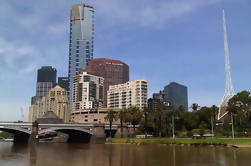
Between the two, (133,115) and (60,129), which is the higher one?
(133,115)

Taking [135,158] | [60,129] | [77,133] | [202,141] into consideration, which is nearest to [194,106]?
[77,133]

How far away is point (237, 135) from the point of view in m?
128

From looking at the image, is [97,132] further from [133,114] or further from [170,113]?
[170,113]

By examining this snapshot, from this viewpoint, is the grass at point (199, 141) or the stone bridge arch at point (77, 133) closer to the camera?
the grass at point (199, 141)

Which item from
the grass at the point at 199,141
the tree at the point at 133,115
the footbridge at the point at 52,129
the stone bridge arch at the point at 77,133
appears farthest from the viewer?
the tree at the point at 133,115

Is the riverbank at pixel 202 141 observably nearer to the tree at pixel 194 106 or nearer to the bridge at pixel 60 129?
the bridge at pixel 60 129

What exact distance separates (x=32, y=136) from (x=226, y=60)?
122 meters

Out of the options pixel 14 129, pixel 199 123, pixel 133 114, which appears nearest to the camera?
pixel 14 129

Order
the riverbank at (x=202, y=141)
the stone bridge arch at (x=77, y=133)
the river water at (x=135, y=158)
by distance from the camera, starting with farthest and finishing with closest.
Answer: the stone bridge arch at (x=77, y=133) < the riverbank at (x=202, y=141) < the river water at (x=135, y=158)

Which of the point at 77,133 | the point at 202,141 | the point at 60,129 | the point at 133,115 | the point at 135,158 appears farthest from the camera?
the point at 77,133

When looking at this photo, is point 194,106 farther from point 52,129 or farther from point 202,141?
point 202,141

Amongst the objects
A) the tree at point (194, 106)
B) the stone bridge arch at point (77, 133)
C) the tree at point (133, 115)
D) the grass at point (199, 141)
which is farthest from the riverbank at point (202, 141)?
the tree at point (194, 106)

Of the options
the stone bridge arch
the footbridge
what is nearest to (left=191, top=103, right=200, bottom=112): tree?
the footbridge

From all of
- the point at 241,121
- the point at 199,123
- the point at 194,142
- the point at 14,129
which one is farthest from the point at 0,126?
the point at 241,121
